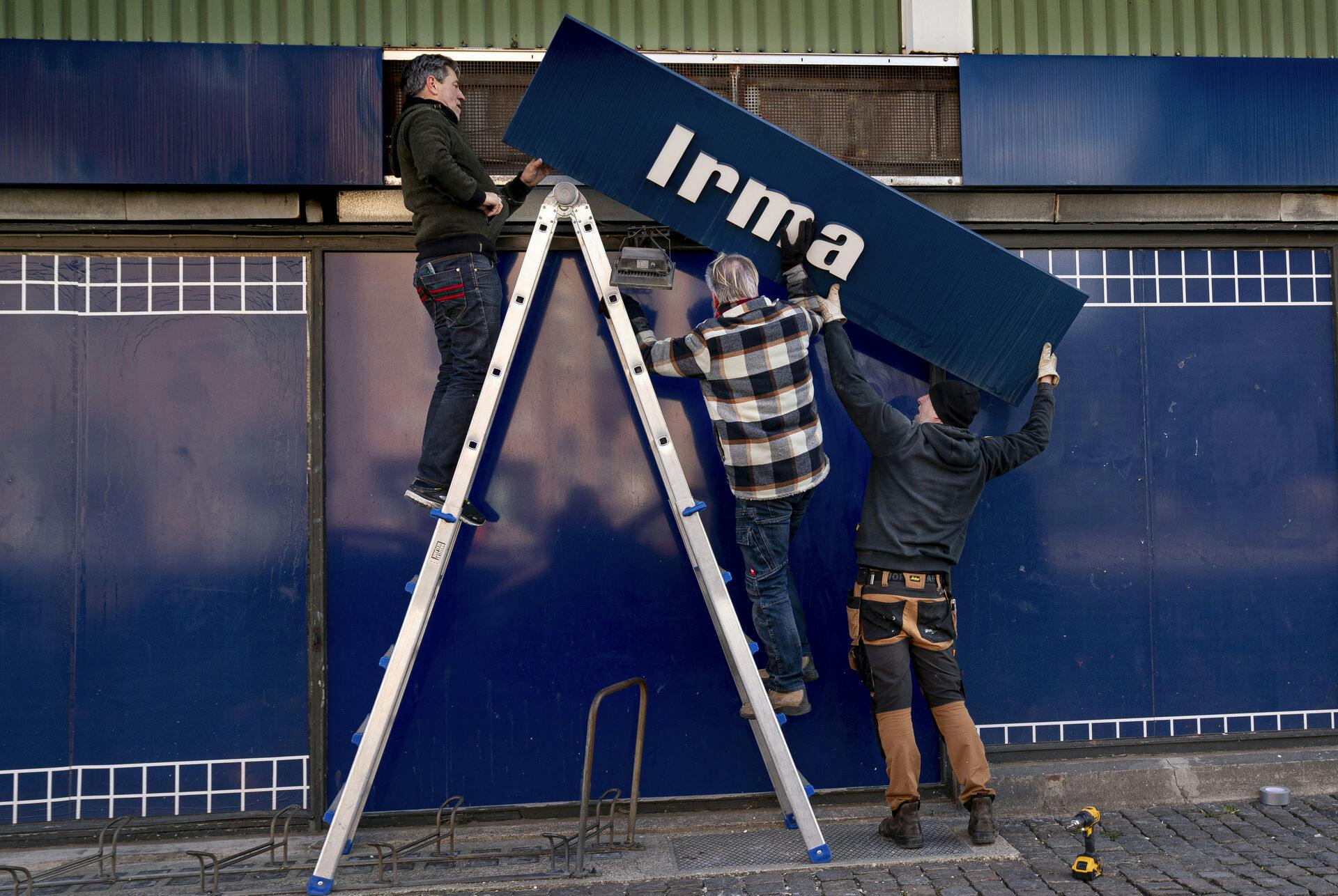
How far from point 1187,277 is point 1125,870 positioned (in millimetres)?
2658

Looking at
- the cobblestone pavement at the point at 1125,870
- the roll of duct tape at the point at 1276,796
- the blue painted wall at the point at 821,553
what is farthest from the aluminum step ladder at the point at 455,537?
the roll of duct tape at the point at 1276,796

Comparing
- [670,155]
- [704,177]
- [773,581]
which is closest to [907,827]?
[773,581]

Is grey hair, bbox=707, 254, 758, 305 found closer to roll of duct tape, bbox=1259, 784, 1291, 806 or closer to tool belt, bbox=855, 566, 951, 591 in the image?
tool belt, bbox=855, 566, 951, 591

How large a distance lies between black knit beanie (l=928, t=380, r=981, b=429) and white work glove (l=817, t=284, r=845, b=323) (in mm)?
511

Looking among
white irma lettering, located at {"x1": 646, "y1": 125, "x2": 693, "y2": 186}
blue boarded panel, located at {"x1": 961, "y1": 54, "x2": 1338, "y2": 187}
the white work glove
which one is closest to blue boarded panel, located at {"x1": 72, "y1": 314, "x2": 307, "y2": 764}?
white irma lettering, located at {"x1": 646, "y1": 125, "x2": 693, "y2": 186}

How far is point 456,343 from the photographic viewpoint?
13.4 feet

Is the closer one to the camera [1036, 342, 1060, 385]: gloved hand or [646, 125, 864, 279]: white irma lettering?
[646, 125, 864, 279]: white irma lettering

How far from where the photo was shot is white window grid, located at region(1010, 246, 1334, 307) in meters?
4.81

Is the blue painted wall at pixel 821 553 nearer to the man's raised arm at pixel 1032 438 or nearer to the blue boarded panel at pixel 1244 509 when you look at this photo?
the blue boarded panel at pixel 1244 509

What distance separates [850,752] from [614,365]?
199cm

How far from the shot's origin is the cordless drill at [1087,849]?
3.71 meters

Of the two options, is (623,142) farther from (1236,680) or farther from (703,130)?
(1236,680)

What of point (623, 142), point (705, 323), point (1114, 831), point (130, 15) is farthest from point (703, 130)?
point (1114, 831)

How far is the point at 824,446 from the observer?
15.2ft
